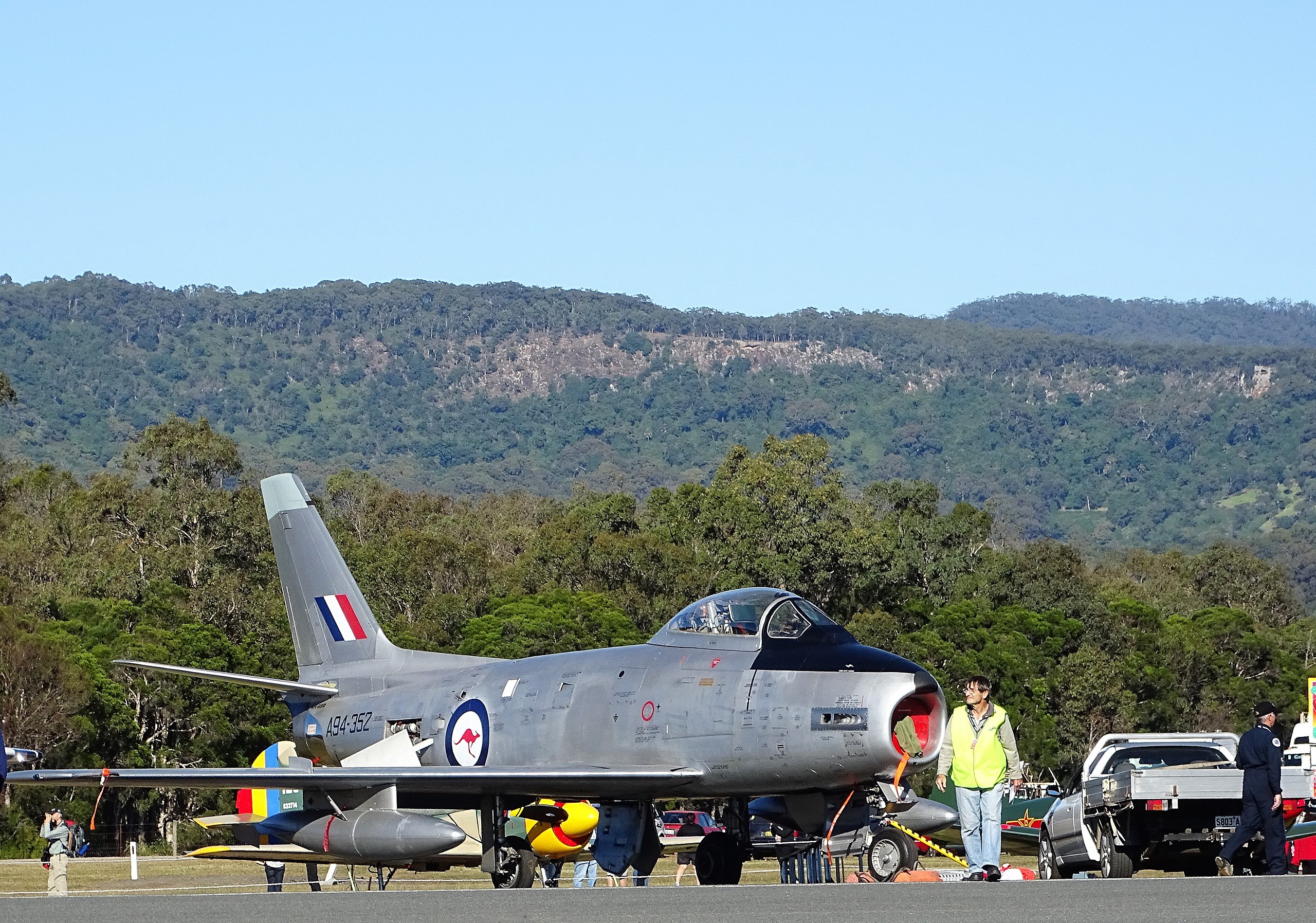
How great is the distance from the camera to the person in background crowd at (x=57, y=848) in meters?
26.8

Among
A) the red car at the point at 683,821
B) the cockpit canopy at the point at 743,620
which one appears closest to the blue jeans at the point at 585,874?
the cockpit canopy at the point at 743,620

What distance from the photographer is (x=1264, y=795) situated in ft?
59.8

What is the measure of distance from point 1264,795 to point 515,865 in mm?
7802

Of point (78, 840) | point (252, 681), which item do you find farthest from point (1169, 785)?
point (78, 840)

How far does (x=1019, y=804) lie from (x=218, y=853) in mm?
17313

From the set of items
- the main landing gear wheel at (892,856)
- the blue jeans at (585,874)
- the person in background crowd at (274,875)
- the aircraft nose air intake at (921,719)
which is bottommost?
the person in background crowd at (274,875)

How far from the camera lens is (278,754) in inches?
1018

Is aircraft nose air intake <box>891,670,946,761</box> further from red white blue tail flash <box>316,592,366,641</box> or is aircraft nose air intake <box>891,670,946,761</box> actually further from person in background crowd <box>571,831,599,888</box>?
red white blue tail flash <box>316,592,366,641</box>

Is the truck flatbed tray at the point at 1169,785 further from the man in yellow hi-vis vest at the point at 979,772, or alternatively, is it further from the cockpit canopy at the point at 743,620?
the cockpit canopy at the point at 743,620

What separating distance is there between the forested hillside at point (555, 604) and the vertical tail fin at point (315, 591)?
3038 cm

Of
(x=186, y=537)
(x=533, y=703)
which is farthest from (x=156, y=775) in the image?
(x=186, y=537)

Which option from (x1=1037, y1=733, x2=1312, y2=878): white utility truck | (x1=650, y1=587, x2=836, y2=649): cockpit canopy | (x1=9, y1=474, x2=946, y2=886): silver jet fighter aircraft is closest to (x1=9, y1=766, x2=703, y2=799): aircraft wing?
(x1=9, y1=474, x2=946, y2=886): silver jet fighter aircraft

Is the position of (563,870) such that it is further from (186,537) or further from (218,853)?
(186,537)

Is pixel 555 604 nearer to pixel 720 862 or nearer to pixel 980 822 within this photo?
pixel 720 862
